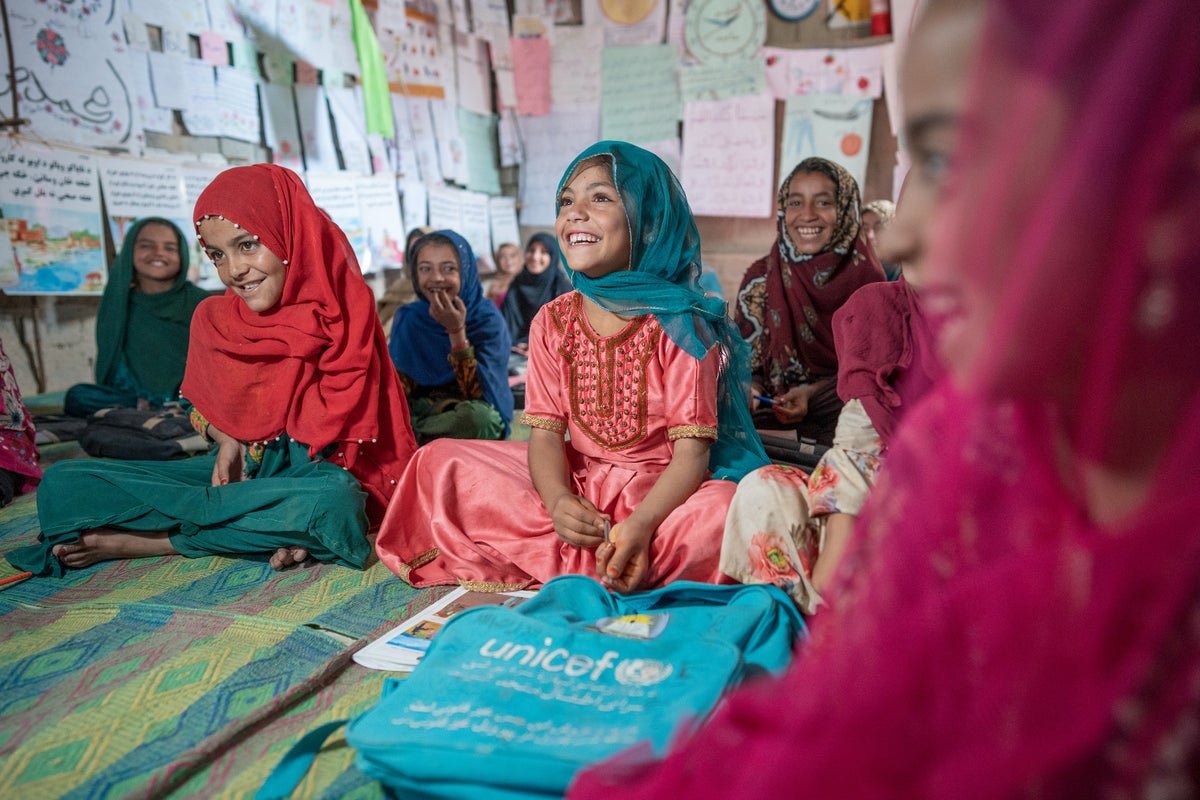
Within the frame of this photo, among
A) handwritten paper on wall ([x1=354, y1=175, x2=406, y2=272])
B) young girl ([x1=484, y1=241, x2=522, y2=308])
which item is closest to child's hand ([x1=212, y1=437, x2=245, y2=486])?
handwritten paper on wall ([x1=354, y1=175, x2=406, y2=272])

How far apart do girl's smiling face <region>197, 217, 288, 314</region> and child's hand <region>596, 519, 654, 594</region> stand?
112cm

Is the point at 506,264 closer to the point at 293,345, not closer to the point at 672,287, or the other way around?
the point at 293,345

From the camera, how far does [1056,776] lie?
0.55 m

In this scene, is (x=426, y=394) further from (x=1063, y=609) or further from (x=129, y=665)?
(x=1063, y=609)

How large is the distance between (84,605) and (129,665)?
37cm

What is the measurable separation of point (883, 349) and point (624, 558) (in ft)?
2.04

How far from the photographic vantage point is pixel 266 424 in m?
2.04

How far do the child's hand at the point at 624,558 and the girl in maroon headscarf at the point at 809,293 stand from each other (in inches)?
44.7

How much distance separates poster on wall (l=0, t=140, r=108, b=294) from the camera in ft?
10.3

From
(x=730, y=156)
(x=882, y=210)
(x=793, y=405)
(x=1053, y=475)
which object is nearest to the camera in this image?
(x=1053, y=475)

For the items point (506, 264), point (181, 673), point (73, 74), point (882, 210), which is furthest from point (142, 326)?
point (882, 210)

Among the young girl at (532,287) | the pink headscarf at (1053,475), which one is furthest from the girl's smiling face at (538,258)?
the pink headscarf at (1053,475)

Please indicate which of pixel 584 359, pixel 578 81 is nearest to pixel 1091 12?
pixel 584 359

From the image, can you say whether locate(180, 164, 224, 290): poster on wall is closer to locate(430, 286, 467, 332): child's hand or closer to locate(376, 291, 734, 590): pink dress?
locate(430, 286, 467, 332): child's hand
